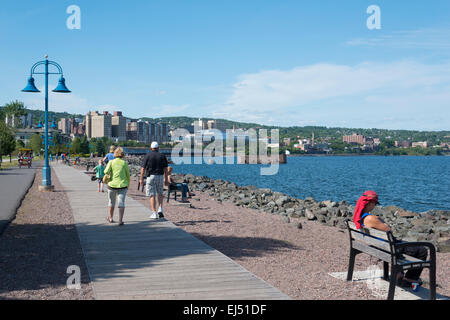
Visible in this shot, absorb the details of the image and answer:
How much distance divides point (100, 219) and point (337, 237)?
6.13 m

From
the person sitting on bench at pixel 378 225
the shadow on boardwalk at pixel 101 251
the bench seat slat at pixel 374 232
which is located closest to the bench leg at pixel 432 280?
the person sitting on bench at pixel 378 225

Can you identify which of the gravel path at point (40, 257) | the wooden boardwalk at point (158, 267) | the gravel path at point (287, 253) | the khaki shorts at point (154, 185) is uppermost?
the khaki shorts at point (154, 185)

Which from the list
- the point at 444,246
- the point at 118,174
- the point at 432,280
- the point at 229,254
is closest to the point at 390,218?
the point at 444,246

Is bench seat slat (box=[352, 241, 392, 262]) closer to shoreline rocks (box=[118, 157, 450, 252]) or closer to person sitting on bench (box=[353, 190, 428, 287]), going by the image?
person sitting on bench (box=[353, 190, 428, 287])

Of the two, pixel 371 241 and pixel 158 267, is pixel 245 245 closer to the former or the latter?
pixel 158 267

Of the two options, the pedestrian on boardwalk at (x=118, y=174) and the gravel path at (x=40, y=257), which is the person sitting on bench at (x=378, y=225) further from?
the pedestrian on boardwalk at (x=118, y=174)

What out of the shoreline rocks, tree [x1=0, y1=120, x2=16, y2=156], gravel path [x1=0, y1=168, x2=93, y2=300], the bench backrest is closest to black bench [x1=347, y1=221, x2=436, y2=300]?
the bench backrest

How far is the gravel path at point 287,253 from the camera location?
20.4 ft

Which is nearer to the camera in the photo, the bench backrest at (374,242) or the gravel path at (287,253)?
the bench backrest at (374,242)

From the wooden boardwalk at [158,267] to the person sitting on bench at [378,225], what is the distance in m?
1.84

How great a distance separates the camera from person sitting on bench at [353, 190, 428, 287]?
20.6 ft

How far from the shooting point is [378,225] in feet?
21.4

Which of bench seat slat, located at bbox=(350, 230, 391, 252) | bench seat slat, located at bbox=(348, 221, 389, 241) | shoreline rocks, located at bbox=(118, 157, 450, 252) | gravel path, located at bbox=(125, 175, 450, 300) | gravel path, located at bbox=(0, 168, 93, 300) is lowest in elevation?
shoreline rocks, located at bbox=(118, 157, 450, 252)

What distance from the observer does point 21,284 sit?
6.03m
